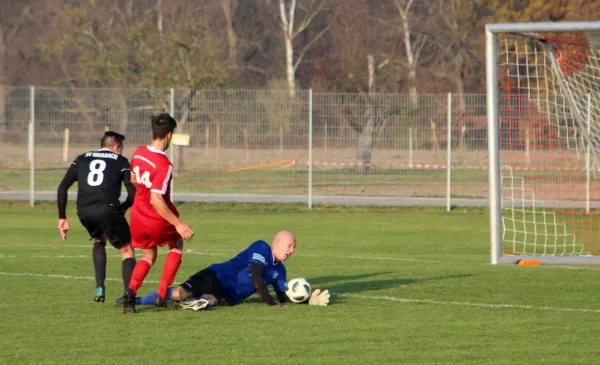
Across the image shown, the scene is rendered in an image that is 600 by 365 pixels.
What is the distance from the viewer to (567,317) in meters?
9.23

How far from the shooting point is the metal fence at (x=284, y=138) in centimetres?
2425

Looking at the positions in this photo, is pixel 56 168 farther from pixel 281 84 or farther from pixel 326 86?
pixel 281 84

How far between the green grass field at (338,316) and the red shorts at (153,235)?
2.04 ft

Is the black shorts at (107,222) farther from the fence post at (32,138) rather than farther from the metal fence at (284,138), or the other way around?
the fence post at (32,138)

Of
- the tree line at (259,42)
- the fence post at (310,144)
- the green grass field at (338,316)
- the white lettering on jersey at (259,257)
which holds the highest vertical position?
the tree line at (259,42)

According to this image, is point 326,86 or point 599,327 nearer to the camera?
point 599,327

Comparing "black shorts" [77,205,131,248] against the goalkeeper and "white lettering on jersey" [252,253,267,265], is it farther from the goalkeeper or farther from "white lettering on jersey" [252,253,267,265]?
"white lettering on jersey" [252,253,267,265]

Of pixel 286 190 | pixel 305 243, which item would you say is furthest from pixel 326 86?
pixel 305 243

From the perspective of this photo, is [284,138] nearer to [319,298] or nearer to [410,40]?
[319,298]

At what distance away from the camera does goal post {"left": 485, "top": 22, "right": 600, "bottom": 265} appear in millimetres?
12344

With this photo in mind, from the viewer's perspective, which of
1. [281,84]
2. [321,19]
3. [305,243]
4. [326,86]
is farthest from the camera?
[321,19]

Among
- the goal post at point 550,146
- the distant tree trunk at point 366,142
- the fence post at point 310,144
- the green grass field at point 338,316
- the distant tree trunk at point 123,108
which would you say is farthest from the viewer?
the distant tree trunk at point 123,108

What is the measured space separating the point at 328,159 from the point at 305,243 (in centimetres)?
806

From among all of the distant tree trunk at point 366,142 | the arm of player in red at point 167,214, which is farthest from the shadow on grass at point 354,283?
the distant tree trunk at point 366,142
